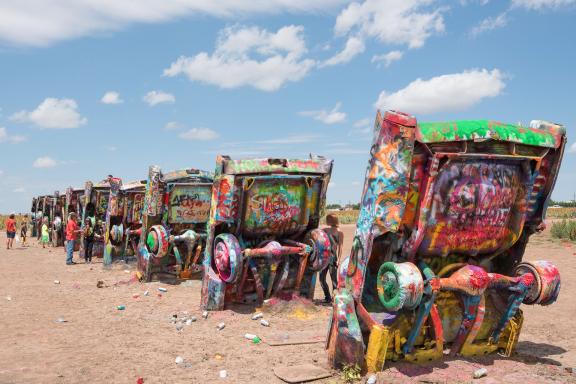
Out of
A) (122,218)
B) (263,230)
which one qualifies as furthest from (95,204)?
(263,230)

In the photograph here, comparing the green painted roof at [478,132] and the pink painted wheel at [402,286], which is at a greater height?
the green painted roof at [478,132]

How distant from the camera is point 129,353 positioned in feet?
21.3

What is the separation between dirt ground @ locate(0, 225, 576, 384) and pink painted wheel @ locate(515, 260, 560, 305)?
0.71m

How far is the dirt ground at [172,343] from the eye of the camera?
548cm

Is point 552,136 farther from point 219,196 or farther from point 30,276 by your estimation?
point 30,276

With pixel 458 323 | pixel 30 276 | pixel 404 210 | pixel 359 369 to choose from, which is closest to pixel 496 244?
pixel 458 323

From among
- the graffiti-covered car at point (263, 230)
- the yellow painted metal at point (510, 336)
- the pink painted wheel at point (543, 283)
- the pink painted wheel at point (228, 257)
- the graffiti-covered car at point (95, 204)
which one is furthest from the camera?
the graffiti-covered car at point (95, 204)

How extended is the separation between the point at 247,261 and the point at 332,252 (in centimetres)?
152

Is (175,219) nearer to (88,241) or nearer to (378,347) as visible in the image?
(88,241)

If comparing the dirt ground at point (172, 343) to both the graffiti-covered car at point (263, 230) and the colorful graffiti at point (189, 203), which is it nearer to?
the graffiti-covered car at point (263, 230)

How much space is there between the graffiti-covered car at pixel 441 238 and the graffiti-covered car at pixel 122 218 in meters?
10.8

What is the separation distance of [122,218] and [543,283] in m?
12.6

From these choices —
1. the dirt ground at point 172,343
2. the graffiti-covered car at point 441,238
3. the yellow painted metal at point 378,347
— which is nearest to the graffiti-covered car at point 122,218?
the dirt ground at point 172,343

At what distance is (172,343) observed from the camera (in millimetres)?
6973
